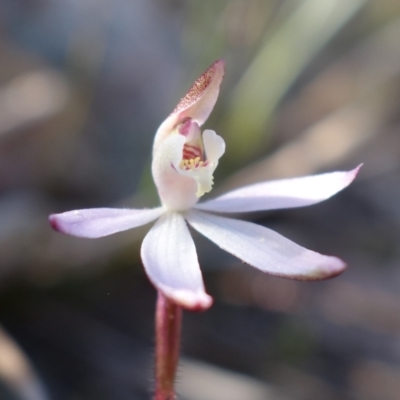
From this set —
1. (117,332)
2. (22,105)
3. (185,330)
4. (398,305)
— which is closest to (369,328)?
(398,305)

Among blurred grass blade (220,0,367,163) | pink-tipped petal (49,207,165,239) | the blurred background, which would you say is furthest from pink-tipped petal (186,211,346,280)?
blurred grass blade (220,0,367,163)

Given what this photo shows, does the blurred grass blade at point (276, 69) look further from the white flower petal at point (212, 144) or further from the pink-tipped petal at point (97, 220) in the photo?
the pink-tipped petal at point (97, 220)

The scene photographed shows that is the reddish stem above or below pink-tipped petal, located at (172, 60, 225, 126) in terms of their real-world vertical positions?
below

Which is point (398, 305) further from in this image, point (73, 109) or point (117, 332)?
point (73, 109)

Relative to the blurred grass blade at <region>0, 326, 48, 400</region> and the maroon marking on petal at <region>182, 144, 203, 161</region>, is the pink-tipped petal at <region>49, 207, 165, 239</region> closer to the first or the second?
the maroon marking on petal at <region>182, 144, 203, 161</region>

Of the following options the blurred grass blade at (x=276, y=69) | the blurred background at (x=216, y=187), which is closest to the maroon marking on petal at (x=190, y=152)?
the blurred background at (x=216, y=187)

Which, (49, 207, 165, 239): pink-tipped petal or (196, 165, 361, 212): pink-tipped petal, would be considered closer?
(49, 207, 165, 239): pink-tipped petal
